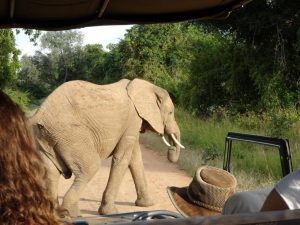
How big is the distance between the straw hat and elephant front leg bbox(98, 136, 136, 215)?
3457 millimetres

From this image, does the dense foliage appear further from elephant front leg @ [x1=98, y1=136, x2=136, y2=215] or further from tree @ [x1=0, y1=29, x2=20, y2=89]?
elephant front leg @ [x1=98, y1=136, x2=136, y2=215]

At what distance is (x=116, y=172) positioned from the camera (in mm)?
7602

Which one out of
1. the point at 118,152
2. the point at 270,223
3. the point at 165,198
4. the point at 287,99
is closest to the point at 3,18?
the point at 270,223

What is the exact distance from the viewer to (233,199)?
2.27m

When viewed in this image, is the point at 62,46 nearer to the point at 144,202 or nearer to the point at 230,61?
the point at 230,61

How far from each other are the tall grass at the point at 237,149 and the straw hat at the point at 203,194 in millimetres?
4499

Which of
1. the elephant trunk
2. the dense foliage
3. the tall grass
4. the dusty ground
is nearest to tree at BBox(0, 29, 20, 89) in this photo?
the dense foliage

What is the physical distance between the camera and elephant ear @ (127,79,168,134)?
7.69 m

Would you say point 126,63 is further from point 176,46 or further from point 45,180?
point 45,180

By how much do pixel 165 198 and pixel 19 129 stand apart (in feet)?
24.6

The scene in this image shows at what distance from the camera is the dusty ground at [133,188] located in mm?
8234

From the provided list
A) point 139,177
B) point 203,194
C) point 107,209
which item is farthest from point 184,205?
point 139,177

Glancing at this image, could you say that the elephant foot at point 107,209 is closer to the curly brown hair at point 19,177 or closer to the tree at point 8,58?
the curly brown hair at point 19,177

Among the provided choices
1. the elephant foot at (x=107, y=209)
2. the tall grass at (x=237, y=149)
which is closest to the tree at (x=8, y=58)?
the tall grass at (x=237, y=149)
